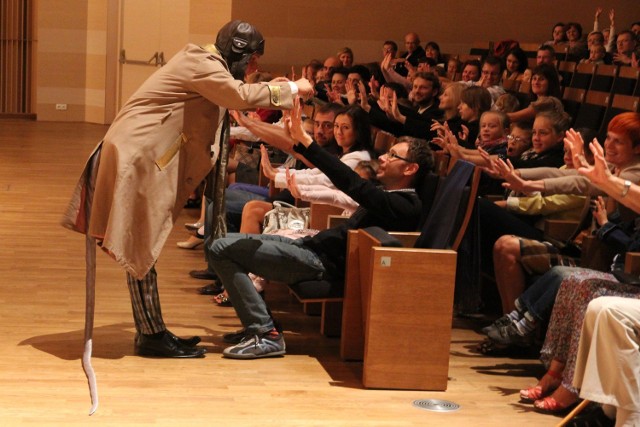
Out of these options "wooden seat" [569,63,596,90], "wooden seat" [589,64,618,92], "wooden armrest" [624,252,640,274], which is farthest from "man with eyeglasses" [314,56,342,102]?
"wooden armrest" [624,252,640,274]

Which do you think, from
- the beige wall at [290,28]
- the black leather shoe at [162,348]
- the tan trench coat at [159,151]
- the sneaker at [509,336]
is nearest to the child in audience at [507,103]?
the sneaker at [509,336]

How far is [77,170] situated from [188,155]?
16.3ft

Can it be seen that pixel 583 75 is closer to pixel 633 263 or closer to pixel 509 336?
pixel 509 336

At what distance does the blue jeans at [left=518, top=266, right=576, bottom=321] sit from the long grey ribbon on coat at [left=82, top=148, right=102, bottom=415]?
5.34 feet

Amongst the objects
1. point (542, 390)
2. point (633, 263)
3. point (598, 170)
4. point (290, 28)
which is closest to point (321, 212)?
point (542, 390)

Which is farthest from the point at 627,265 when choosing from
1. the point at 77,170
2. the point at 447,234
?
the point at 77,170

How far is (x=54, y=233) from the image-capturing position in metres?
6.09

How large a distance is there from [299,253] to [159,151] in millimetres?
687

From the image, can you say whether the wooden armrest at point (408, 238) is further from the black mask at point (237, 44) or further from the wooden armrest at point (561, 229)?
the black mask at point (237, 44)

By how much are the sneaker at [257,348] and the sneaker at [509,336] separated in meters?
0.84

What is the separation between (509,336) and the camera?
390 cm

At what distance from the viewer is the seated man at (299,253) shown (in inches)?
155

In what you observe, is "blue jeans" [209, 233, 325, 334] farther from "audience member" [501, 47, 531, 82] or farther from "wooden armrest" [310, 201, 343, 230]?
"audience member" [501, 47, 531, 82]

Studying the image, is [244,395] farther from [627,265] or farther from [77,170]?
[77,170]
